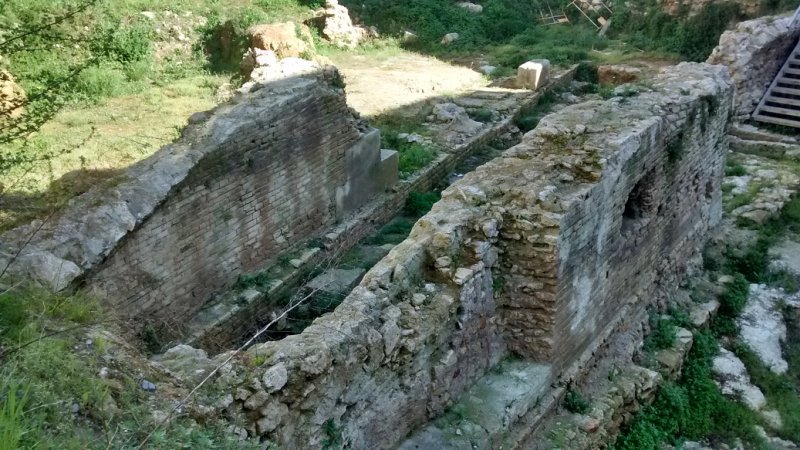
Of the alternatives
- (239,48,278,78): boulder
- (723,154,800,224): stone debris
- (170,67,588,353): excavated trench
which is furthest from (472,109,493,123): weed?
(723,154,800,224): stone debris

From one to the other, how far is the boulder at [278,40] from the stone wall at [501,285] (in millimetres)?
6715

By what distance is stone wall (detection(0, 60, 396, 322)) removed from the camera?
5.34m

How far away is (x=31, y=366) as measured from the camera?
9.83 ft

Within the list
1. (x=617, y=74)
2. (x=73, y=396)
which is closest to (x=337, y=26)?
(x=617, y=74)

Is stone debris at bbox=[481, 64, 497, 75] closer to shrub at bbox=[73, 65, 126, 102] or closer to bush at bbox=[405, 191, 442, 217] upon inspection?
bush at bbox=[405, 191, 442, 217]

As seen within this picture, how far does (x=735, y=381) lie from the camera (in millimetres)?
6414

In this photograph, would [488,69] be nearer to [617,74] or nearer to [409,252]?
[617,74]

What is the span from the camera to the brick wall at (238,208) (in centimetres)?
587

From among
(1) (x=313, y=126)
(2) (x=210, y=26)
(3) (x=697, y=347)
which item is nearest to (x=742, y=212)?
(3) (x=697, y=347)

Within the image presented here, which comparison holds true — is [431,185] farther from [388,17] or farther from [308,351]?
[388,17]

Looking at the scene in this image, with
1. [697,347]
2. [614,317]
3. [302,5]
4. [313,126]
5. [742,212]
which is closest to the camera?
[614,317]

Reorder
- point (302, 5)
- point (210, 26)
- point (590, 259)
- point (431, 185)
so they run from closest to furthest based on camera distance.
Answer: point (590, 259), point (431, 185), point (210, 26), point (302, 5)

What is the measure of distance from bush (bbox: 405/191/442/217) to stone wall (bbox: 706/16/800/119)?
244 inches

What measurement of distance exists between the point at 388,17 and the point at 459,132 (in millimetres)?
7001
